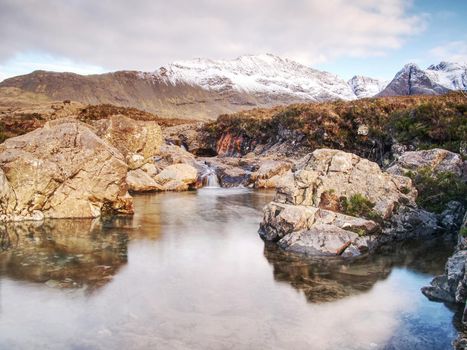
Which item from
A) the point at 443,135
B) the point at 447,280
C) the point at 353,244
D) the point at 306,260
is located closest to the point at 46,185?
the point at 306,260

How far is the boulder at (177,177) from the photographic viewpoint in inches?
1372

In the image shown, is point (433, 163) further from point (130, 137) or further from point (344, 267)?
point (130, 137)

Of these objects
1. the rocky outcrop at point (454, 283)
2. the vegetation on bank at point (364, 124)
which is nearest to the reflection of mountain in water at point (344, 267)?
the rocky outcrop at point (454, 283)

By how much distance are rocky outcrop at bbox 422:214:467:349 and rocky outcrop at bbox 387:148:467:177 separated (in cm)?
947

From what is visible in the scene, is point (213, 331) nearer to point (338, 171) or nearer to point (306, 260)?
point (306, 260)

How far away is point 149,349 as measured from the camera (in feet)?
30.2

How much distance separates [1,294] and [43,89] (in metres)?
198

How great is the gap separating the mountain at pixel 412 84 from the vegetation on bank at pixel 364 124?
76.2ft

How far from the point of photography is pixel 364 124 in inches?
1726

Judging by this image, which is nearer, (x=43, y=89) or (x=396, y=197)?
(x=396, y=197)

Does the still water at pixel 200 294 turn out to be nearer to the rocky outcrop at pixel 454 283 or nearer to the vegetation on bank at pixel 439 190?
the rocky outcrop at pixel 454 283

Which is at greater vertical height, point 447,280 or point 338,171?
point 338,171

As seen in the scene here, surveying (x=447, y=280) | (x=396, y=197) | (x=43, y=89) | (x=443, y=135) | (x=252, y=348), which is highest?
(x=43, y=89)

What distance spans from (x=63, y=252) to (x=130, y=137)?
18.5 metres
